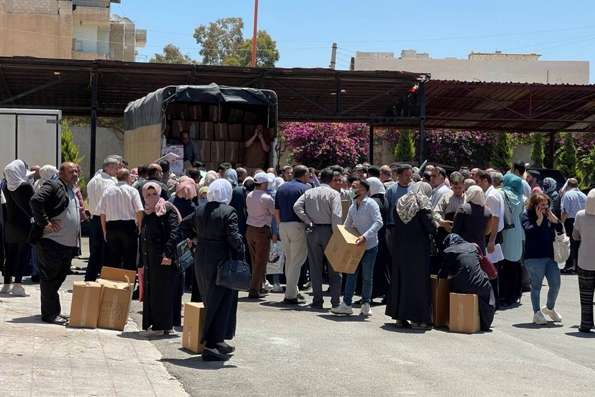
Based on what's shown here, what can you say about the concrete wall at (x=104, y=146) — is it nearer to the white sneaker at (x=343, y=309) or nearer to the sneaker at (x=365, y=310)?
the white sneaker at (x=343, y=309)

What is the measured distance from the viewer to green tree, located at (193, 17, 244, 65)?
89.2 metres

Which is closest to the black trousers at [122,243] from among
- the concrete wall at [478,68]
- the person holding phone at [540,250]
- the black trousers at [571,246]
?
the person holding phone at [540,250]

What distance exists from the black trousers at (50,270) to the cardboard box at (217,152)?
405 inches

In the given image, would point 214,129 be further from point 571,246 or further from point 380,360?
point 380,360

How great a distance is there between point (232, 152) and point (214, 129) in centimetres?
63

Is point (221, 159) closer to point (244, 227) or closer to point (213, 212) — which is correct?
point (244, 227)

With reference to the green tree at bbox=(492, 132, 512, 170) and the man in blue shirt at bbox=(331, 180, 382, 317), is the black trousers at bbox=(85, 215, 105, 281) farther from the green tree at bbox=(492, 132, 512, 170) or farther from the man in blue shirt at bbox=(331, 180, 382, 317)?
the green tree at bbox=(492, 132, 512, 170)

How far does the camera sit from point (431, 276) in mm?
13102

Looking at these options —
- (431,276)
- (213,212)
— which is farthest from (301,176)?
Answer: (213,212)

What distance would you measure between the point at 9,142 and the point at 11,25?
4342 cm

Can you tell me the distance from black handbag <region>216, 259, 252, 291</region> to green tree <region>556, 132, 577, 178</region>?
42226 millimetres

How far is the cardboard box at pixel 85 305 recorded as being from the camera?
11.9 meters

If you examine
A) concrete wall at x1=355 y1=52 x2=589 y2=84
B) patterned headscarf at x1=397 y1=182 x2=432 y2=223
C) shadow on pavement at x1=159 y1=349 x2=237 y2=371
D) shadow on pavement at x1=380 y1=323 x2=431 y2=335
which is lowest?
shadow on pavement at x1=159 y1=349 x2=237 y2=371

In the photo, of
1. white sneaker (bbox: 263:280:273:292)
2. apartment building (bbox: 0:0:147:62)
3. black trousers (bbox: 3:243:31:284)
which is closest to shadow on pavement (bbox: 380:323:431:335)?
white sneaker (bbox: 263:280:273:292)
